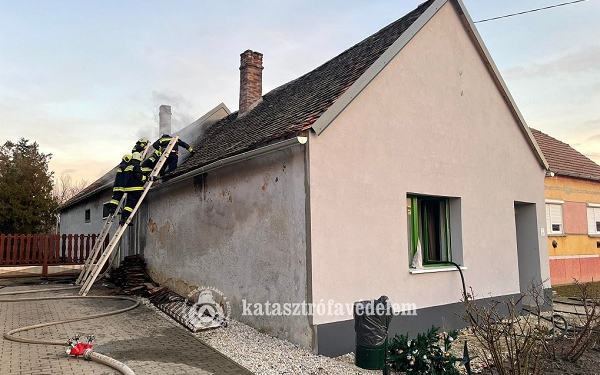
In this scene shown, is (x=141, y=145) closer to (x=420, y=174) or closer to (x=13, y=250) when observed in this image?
Result: (x=13, y=250)

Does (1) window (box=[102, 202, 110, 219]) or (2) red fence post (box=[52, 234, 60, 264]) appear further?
(1) window (box=[102, 202, 110, 219])

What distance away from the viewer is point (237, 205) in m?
8.07

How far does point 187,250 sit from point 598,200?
16.4m

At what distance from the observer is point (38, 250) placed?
48.6 ft

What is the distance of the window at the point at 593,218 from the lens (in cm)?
1664

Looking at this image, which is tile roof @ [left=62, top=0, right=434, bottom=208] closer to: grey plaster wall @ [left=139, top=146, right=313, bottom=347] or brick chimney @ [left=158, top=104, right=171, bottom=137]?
grey plaster wall @ [left=139, top=146, right=313, bottom=347]

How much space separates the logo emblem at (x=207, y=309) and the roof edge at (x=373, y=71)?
395 cm

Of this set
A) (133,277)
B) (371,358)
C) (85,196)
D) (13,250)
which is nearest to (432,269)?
(371,358)

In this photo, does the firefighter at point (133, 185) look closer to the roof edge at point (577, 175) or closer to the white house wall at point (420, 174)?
the white house wall at point (420, 174)

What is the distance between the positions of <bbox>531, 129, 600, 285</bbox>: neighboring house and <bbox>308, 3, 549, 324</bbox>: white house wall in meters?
5.18

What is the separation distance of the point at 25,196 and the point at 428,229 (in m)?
22.8

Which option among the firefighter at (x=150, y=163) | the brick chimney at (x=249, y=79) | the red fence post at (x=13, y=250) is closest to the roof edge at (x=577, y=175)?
the brick chimney at (x=249, y=79)

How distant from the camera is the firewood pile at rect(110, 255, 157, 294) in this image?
10.8 metres

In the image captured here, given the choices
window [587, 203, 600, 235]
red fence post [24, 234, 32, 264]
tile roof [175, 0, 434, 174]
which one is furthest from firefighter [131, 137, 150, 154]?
window [587, 203, 600, 235]
